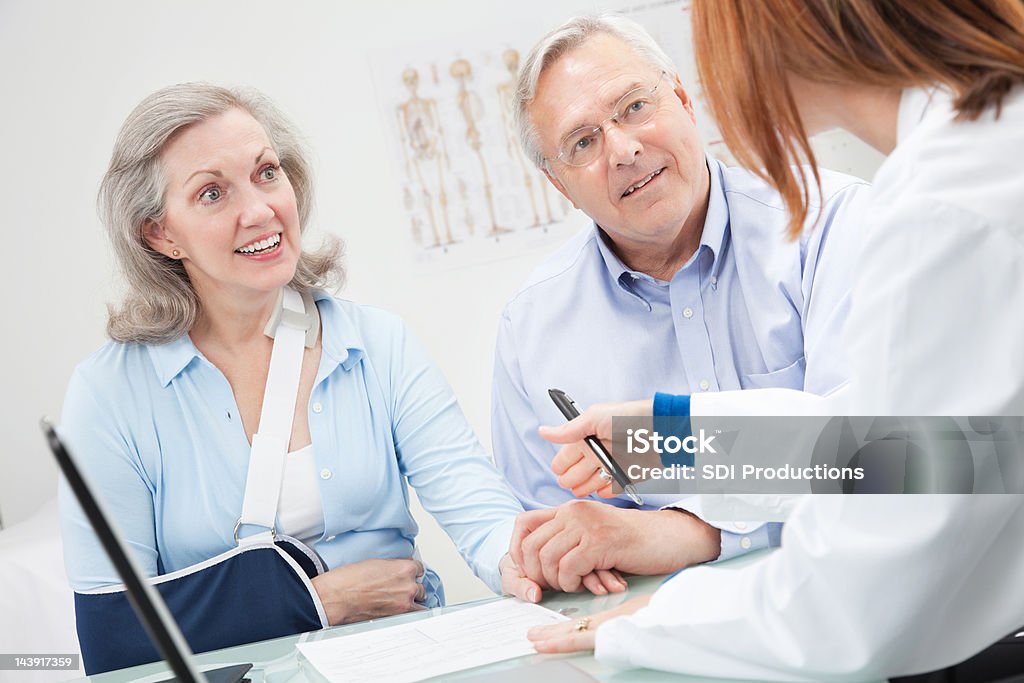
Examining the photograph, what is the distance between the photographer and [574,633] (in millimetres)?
1112

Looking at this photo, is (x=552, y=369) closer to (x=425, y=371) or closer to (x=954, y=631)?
(x=425, y=371)

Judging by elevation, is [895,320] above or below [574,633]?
above

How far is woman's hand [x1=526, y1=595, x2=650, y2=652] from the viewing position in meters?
1.09

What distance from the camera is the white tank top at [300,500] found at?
5.83 ft

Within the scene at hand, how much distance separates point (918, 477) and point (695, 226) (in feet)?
3.55

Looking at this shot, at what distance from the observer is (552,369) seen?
191 cm

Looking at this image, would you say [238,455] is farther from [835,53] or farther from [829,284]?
[835,53]

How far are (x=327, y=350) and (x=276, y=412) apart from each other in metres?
0.16

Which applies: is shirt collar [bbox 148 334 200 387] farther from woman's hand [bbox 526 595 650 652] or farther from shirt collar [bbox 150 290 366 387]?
woman's hand [bbox 526 595 650 652]

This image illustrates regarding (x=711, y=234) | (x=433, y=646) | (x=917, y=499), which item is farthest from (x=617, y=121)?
(x=917, y=499)

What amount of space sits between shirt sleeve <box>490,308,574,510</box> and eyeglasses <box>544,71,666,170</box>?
35 cm

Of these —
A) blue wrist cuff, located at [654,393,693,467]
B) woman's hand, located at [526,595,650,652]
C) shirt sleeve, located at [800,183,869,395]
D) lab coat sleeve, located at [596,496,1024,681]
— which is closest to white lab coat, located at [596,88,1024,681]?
lab coat sleeve, located at [596,496,1024,681]

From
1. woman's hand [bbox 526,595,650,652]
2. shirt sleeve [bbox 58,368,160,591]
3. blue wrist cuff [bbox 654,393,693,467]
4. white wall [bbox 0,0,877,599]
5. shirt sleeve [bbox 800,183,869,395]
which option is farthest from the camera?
white wall [bbox 0,0,877,599]

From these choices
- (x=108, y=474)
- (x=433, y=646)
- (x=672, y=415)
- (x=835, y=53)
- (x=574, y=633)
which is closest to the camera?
(x=835, y=53)
